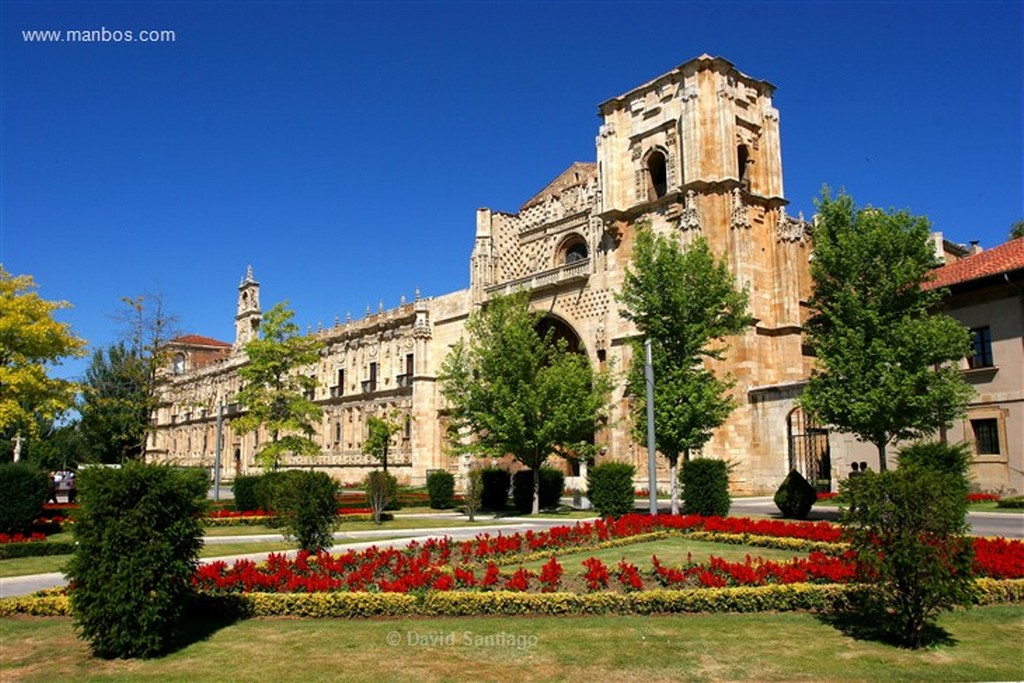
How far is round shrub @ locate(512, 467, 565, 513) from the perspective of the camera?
94.8 feet

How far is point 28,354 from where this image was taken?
79.3ft

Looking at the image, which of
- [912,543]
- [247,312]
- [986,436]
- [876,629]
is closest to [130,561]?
[912,543]

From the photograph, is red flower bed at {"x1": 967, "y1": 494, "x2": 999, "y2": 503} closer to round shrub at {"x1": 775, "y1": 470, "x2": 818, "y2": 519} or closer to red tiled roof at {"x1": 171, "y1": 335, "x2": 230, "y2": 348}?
round shrub at {"x1": 775, "y1": 470, "x2": 818, "y2": 519}

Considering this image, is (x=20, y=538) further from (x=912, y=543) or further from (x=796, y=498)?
(x=796, y=498)

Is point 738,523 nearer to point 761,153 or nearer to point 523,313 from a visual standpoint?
point 523,313

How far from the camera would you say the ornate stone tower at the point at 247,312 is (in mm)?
76125

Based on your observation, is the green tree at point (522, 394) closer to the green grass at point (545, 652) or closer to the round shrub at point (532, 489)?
the round shrub at point (532, 489)

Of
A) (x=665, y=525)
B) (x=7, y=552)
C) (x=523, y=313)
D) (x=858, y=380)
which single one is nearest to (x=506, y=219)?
(x=523, y=313)

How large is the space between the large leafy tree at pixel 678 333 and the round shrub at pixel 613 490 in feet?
4.33

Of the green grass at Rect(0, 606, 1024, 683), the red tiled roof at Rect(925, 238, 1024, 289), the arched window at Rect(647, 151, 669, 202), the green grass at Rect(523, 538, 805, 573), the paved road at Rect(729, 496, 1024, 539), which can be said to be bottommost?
the green grass at Rect(0, 606, 1024, 683)

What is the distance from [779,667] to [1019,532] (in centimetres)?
1286

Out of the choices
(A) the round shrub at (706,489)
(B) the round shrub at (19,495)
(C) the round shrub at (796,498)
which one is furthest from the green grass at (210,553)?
(C) the round shrub at (796,498)

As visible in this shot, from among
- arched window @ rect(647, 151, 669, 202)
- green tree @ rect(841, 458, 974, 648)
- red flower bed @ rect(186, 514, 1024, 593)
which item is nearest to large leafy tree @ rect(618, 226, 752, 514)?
red flower bed @ rect(186, 514, 1024, 593)

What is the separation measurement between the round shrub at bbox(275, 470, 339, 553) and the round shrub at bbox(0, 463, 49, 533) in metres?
8.46
